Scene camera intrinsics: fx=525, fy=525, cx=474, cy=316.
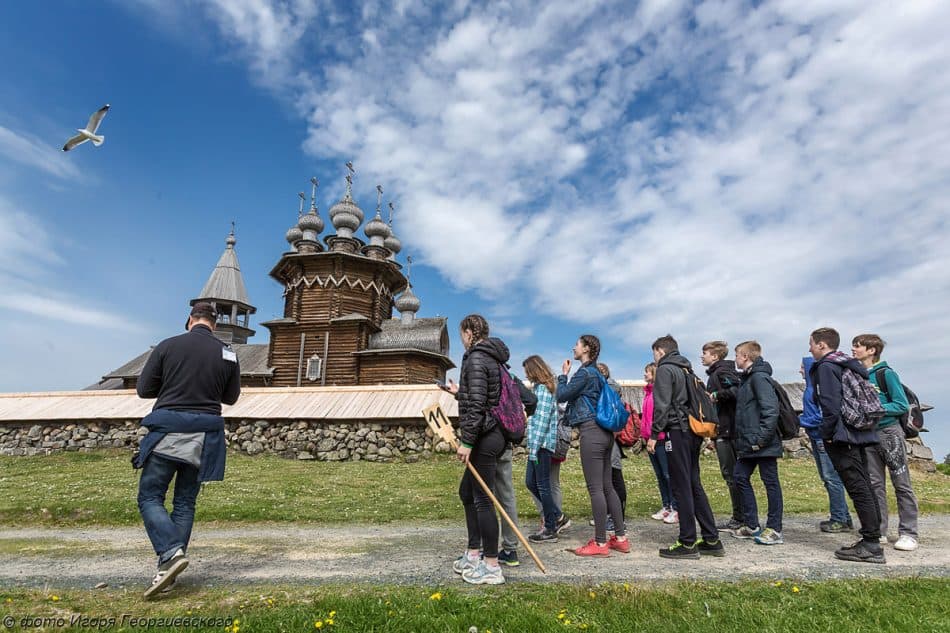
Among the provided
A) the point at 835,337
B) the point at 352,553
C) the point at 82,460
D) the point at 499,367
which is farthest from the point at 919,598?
the point at 82,460

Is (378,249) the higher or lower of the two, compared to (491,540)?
higher

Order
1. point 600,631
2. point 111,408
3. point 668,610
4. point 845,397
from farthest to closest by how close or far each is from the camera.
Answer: point 111,408
point 845,397
point 668,610
point 600,631

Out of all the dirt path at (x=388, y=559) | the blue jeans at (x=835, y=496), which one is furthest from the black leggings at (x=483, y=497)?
the blue jeans at (x=835, y=496)

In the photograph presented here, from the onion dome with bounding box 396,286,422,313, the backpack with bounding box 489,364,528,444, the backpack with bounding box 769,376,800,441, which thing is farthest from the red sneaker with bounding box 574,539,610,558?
the onion dome with bounding box 396,286,422,313

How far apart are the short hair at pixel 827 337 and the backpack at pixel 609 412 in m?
2.30

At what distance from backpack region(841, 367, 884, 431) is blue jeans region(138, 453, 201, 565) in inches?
238

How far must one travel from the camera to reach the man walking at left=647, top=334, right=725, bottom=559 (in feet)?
16.6

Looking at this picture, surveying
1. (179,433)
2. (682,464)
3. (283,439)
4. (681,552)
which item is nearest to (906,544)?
(681,552)

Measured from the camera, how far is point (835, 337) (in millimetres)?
A: 5555

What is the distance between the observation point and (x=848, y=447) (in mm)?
5184

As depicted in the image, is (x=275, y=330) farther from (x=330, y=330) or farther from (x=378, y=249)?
(x=378, y=249)

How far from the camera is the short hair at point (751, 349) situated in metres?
6.01

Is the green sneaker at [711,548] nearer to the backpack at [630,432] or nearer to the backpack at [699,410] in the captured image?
the backpack at [699,410]

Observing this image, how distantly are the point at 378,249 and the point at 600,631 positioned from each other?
3488cm
